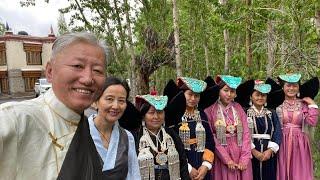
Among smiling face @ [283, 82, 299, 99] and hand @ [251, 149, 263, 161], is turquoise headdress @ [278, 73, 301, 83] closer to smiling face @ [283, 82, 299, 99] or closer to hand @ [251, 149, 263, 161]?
smiling face @ [283, 82, 299, 99]

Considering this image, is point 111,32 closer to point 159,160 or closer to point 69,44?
point 159,160

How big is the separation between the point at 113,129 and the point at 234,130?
1831 millimetres

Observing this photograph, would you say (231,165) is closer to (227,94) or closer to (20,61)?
(227,94)

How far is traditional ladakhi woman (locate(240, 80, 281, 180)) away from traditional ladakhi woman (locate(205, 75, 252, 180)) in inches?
10.2

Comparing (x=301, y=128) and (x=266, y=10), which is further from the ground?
(x=266, y=10)

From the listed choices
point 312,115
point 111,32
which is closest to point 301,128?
point 312,115

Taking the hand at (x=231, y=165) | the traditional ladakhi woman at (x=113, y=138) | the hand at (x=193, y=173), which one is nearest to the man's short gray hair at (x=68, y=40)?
the traditional ladakhi woman at (x=113, y=138)

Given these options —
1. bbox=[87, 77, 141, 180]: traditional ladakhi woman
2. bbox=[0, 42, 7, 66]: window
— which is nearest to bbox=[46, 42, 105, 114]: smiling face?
bbox=[87, 77, 141, 180]: traditional ladakhi woman

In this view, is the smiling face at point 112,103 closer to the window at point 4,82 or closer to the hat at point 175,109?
the hat at point 175,109

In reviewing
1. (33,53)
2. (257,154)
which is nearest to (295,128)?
(257,154)

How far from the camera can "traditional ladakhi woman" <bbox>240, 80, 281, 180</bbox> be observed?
13.7ft

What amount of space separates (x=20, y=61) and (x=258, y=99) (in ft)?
96.3

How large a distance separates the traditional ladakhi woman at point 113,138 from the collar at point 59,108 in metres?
0.87

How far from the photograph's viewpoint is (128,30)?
9.25 m
